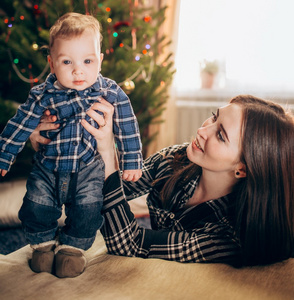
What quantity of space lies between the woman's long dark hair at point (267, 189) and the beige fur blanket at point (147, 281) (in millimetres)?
68

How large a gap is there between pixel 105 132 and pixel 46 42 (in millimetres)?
1137

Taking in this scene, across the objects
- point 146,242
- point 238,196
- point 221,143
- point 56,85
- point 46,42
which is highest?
point 46,42

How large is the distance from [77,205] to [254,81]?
2.64 metres

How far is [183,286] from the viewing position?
92cm

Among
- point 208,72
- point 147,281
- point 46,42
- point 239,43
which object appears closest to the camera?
point 147,281

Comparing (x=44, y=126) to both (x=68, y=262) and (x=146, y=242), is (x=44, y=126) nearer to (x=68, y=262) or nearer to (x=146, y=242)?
(x=68, y=262)

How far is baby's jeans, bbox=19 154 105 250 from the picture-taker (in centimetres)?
99

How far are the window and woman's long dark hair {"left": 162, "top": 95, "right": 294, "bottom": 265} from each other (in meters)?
2.09

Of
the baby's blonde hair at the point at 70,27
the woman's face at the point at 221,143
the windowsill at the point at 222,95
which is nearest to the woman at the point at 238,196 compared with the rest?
the woman's face at the point at 221,143

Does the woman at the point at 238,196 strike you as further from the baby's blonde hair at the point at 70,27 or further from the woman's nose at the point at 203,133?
the baby's blonde hair at the point at 70,27

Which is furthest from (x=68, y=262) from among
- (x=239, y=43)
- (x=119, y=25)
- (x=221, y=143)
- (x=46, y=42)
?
(x=239, y=43)

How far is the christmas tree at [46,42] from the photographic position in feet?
6.95

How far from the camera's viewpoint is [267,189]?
1.12 metres

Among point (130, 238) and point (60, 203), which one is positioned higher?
point (60, 203)
